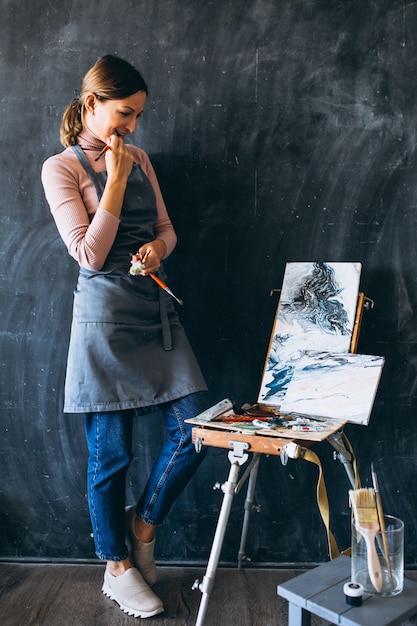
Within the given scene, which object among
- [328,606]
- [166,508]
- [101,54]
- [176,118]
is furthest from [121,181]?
[328,606]

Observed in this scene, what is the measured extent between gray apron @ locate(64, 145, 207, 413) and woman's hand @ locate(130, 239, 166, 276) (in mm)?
56

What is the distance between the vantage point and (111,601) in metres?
2.02

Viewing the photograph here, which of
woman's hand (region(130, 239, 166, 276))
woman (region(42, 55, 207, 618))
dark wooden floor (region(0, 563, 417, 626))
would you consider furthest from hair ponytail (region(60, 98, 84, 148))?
dark wooden floor (region(0, 563, 417, 626))

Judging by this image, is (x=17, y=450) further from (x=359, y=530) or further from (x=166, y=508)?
(x=359, y=530)

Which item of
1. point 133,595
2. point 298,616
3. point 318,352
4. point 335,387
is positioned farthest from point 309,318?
point 133,595

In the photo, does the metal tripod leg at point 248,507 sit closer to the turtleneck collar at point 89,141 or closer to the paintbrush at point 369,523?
the paintbrush at point 369,523

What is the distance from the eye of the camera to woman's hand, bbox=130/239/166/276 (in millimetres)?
1859

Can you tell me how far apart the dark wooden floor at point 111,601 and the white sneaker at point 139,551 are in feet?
0.27

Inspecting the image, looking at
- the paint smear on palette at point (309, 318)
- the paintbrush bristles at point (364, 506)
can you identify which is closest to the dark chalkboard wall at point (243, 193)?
the paint smear on palette at point (309, 318)

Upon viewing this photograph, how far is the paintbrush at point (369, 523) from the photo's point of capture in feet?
4.60

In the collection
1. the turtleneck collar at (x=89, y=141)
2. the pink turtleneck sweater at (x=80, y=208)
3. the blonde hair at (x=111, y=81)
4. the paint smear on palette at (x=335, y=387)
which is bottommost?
the paint smear on palette at (x=335, y=387)

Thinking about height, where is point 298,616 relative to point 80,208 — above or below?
below

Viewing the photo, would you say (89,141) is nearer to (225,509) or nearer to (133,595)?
(225,509)

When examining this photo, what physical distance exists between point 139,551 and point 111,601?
0.18 m
